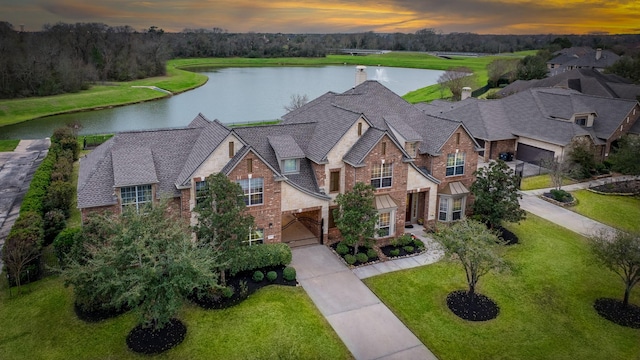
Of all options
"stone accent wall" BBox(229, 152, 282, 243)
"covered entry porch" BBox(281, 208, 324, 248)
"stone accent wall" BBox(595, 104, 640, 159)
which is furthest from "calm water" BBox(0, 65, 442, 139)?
"stone accent wall" BBox(229, 152, 282, 243)

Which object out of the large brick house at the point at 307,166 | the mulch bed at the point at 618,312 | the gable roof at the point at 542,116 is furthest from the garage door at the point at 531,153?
the mulch bed at the point at 618,312

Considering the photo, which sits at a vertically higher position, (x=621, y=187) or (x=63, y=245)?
(x=621, y=187)

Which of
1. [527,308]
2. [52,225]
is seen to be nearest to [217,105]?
[52,225]

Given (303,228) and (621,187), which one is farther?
(621,187)

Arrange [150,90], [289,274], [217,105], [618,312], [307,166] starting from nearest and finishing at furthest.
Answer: [618,312]
[289,274]
[307,166]
[217,105]
[150,90]

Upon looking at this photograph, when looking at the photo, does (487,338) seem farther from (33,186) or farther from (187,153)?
(33,186)

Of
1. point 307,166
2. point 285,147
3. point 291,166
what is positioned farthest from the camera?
point 307,166

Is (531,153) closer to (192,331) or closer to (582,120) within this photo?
Answer: (582,120)

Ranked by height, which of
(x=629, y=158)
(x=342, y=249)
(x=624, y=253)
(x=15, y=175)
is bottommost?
(x=342, y=249)

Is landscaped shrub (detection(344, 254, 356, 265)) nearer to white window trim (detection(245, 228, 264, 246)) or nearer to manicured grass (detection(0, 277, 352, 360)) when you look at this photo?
manicured grass (detection(0, 277, 352, 360))
